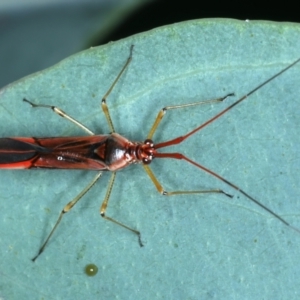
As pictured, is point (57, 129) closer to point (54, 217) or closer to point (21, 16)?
point (54, 217)

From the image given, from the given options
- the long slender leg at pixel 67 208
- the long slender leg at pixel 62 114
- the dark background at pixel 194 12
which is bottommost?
the long slender leg at pixel 67 208

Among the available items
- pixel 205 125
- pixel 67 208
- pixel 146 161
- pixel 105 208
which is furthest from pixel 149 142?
pixel 67 208

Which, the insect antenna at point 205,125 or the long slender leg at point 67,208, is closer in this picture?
the insect antenna at point 205,125

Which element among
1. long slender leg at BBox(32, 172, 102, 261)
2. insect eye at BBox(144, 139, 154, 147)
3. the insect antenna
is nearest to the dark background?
the insect antenna

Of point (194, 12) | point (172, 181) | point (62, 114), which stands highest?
point (194, 12)

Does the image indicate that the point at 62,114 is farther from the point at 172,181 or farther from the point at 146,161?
the point at 172,181

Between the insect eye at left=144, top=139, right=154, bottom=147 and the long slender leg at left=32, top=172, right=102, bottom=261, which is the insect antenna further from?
the long slender leg at left=32, top=172, right=102, bottom=261

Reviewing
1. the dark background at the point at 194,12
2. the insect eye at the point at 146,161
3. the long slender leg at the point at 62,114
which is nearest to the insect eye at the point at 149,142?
the insect eye at the point at 146,161

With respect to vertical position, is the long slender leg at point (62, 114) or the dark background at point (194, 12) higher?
the dark background at point (194, 12)

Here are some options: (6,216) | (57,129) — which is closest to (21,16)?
(57,129)

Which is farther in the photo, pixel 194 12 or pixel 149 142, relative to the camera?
pixel 194 12

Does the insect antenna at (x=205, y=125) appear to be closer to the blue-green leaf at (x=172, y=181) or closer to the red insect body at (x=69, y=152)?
the blue-green leaf at (x=172, y=181)
